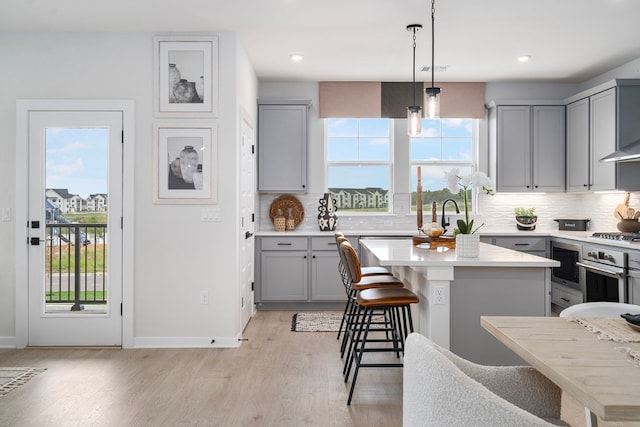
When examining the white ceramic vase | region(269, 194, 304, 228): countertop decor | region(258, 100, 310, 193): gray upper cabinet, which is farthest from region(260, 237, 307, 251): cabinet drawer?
the white ceramic vase

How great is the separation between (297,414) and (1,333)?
295cm

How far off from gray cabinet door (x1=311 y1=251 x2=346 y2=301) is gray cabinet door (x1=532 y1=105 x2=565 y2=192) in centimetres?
263

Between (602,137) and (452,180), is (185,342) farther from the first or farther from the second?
(602,137)

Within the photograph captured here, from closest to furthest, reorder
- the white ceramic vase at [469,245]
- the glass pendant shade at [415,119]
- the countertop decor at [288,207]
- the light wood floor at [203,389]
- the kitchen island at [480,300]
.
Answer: the light wood floor at [203,389] → the kitchen island at [480,300] → the white ceramic vase at [469,245] → the glass pendant shade at [415,119] → the countertop decor at [288,207]

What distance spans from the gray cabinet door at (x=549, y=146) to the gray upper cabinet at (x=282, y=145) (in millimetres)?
2756

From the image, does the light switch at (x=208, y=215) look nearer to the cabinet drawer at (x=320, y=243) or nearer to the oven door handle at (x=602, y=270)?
the cabinet drawer at (x=320, y=243)

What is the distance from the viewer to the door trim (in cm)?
424

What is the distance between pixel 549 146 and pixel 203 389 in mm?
4812

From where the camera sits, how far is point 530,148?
19.5 feet

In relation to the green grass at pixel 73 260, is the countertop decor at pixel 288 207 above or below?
above

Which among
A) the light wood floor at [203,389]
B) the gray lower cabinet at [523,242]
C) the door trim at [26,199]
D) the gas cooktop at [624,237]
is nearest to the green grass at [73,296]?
the door trim at [26,199]

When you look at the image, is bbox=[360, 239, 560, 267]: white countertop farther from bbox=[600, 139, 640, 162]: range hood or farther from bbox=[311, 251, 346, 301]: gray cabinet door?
bbox=[311, 251, 346, 301]: gray cabinet door

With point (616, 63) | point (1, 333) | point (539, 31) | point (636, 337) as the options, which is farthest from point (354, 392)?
point (616, 63)

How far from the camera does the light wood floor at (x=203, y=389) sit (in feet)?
9.28
